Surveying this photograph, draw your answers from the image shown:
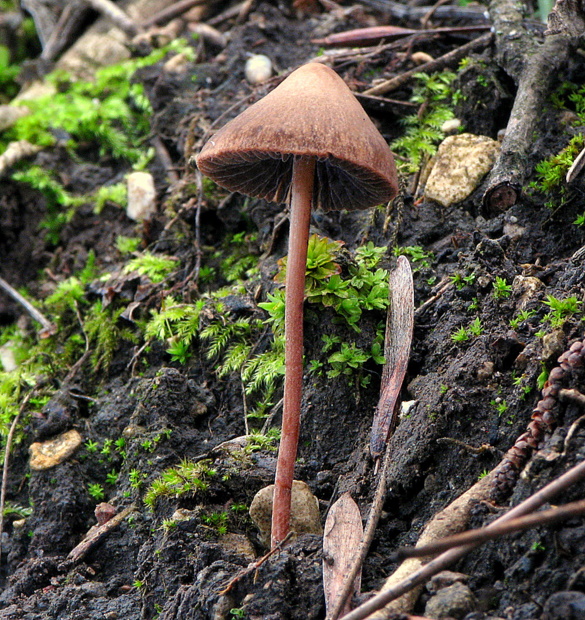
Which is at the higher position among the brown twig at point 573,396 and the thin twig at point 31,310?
the brown twig at point 573,396

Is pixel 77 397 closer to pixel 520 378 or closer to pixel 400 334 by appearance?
pixel 400 334

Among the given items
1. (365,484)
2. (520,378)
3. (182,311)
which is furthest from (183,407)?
(520,378)

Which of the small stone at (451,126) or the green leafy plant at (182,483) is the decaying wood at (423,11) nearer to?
the small stone at (451,126)

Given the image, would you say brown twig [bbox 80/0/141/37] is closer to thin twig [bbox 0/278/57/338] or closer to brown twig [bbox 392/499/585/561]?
thin twig [bbox 0/278/57/338]

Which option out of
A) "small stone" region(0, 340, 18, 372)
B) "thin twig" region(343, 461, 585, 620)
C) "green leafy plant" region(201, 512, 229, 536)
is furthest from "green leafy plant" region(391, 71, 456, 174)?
"small stone" region(0, 340, 18, 372)

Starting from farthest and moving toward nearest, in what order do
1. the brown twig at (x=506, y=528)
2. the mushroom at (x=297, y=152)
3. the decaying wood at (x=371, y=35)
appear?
1. the decaying wood at (x=371, y=35)
2. the mushroom at (x=297, y=152)
3. the brown twig at (x=506, y=528)

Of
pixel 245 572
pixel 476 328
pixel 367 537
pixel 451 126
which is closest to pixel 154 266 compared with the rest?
pixel 451 126

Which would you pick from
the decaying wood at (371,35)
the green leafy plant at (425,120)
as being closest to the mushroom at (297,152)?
the green leafy plant at (425,120)

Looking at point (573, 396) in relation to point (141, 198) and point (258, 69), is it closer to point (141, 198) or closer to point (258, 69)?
point (141, 198)
